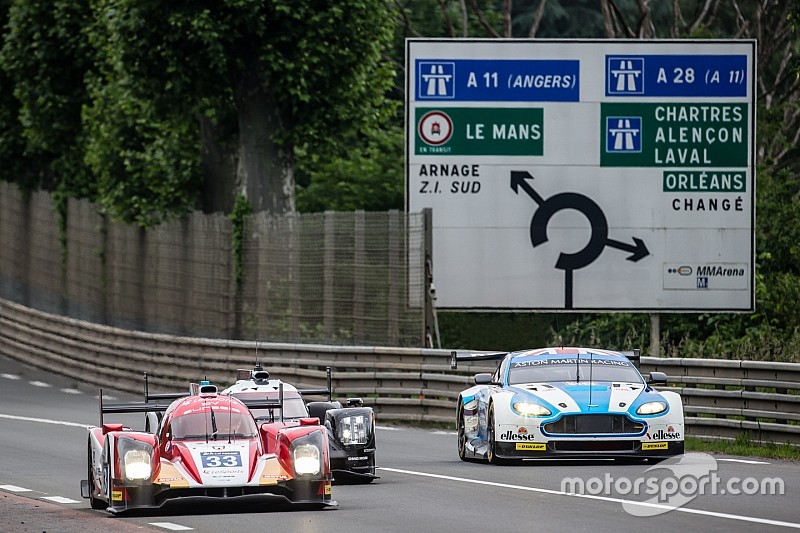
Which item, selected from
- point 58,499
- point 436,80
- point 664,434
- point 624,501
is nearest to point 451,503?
point 624,501

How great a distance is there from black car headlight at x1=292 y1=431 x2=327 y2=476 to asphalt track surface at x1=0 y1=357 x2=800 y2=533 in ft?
1.13

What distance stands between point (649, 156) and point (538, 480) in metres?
12.7

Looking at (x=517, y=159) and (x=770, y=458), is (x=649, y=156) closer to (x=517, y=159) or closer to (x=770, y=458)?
(x=517, y=159)

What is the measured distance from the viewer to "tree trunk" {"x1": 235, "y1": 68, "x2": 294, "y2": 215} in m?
36.4

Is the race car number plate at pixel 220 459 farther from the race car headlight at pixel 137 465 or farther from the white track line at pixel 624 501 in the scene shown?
the white track line at pixel 624 501

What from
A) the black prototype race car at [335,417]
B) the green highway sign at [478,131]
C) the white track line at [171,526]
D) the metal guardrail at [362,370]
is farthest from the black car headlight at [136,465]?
the green highway sign at [478,131]

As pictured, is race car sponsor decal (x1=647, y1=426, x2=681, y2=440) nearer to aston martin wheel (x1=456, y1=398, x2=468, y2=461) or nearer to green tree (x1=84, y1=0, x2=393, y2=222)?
aston martin wheel (x1=456, y1=398, x2=468, y2=461)

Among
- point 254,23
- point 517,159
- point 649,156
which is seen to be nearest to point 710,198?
point 649,156

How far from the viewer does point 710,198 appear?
28406 millimetres

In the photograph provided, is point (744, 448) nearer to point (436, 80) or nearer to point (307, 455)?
point (307, 455)

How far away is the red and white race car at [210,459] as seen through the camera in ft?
45.3

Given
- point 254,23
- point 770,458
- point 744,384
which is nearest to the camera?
point 770,458

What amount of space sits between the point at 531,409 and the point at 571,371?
46.1 inches
